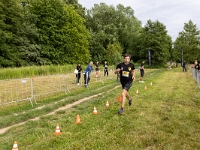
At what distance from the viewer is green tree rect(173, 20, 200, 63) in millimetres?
50853

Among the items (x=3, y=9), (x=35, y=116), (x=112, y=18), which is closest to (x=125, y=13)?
(x=112, y=18)

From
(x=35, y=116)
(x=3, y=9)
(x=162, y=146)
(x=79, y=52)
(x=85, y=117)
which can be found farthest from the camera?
(x=79, y=52)

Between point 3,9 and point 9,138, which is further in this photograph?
point 3,9

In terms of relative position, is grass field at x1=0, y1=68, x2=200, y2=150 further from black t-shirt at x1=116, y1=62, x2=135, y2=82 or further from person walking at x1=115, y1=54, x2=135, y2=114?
black t-shirt at x1=116, y1=62, x2=135, y2=82

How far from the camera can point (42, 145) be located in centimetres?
477

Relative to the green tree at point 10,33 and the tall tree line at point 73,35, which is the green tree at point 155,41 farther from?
the green tree at point 10,33

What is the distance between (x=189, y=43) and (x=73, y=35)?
2803cm

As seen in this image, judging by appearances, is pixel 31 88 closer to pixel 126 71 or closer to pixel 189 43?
pixel 126 71

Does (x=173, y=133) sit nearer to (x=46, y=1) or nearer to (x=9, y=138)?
(x=9, y=138)

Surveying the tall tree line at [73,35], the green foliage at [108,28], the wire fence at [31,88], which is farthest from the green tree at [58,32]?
the wire fence at [31,88]

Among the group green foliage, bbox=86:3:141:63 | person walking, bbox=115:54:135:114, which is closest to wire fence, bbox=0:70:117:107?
person walking, bbox=115:54:135:114

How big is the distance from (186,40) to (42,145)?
53766mm

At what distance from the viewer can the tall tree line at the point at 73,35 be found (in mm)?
37469

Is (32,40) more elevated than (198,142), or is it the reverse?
(32,40)
